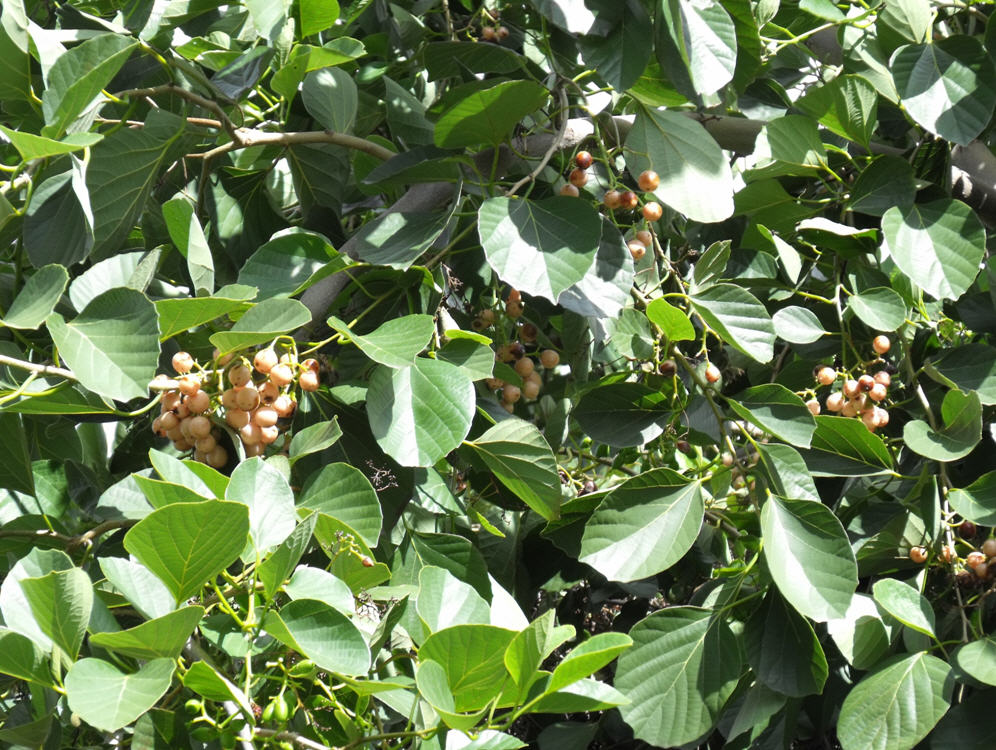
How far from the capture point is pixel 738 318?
122cm

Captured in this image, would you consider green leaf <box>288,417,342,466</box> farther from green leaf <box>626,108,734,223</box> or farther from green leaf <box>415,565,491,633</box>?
green leaf <box>626,108,734,223</box>

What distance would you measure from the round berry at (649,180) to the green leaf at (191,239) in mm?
524

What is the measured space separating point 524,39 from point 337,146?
52 centimetres

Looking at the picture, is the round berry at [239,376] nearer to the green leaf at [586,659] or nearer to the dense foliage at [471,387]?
the dense foliage at [471,387]

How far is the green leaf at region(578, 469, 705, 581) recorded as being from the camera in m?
1.18

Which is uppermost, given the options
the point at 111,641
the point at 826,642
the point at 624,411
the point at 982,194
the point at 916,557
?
the point at 111,641

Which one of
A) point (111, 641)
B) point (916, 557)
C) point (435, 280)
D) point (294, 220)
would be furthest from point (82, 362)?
point (916, 557)

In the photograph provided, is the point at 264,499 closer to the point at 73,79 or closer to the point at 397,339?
the point at 397,339

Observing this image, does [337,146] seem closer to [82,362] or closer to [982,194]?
[82,362]

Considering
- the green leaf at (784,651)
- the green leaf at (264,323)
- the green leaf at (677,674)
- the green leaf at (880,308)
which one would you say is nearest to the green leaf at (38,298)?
the green leaf at (264,323)

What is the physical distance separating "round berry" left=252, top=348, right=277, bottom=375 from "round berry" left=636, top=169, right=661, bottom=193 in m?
0.50

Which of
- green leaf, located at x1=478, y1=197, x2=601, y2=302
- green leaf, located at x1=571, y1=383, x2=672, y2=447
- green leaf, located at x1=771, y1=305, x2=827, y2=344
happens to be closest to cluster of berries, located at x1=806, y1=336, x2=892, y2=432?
green leaf, located at x1=771, y1=305, x2=827, y2=344

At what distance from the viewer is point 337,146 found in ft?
4.77

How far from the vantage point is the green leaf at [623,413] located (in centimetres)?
133
